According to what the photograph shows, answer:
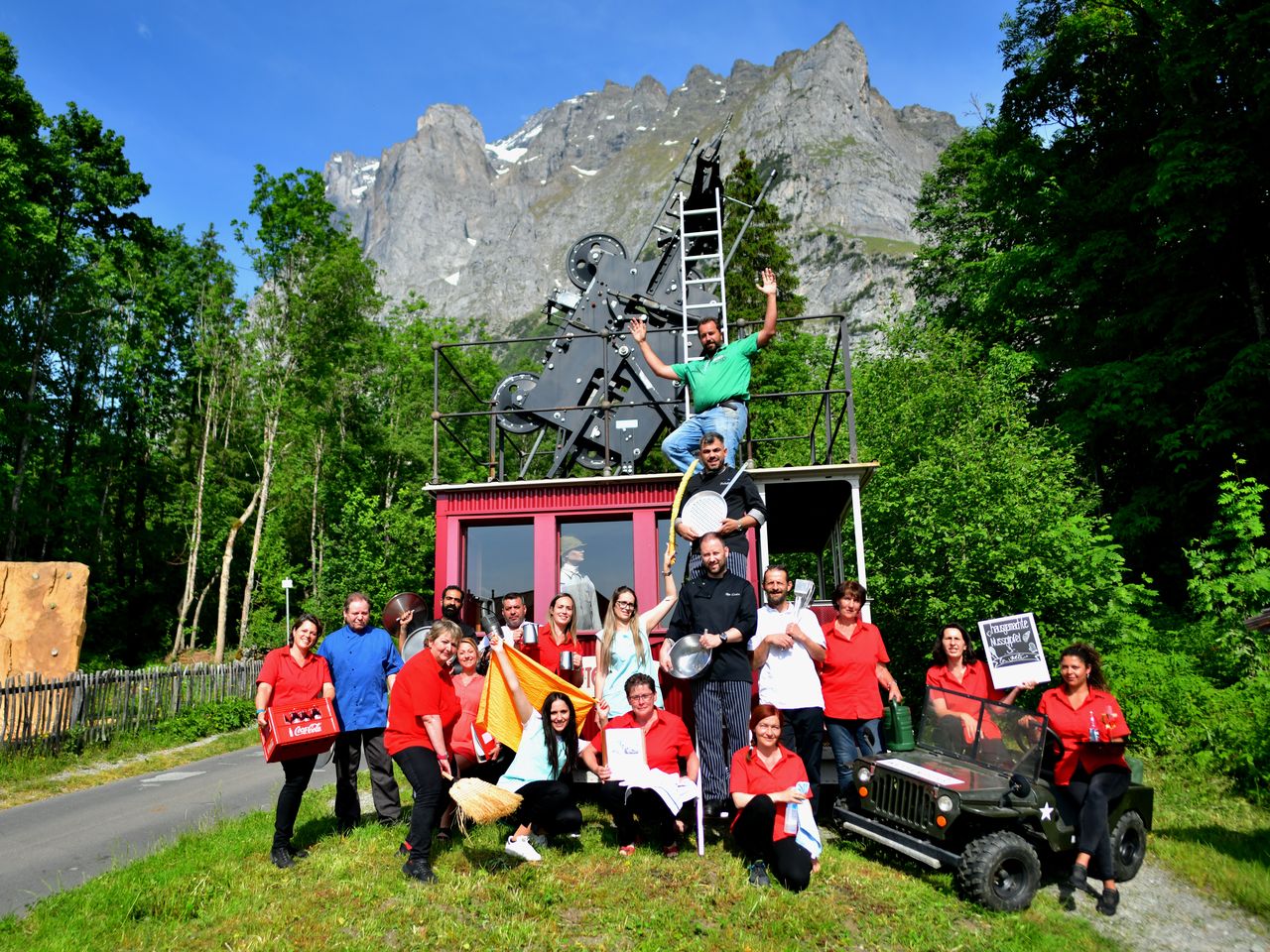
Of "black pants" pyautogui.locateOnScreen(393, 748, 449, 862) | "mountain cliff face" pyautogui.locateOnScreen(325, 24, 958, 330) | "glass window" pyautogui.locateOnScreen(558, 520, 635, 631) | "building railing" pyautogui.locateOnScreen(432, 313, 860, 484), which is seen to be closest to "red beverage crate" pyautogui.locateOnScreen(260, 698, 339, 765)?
"black pants" pyautogui.locateOnScreen(393, 748, 449, 862)

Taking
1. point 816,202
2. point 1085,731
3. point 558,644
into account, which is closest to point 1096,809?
point 1085,731

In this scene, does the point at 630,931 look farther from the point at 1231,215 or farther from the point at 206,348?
the point at 206,348

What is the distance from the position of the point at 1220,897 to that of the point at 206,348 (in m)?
30.9

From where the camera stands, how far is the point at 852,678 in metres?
6.27

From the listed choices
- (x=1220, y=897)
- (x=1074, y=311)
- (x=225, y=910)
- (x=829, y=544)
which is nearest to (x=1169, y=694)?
(x=829, y=544)

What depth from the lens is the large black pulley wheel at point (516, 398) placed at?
443 inches

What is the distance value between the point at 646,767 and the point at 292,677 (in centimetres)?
245

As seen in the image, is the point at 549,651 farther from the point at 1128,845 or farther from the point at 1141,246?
the point at 1141,246

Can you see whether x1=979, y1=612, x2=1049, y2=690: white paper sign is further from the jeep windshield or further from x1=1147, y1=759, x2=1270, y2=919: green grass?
x1=1147, y1=759, x2=1270, y2=919: green grass

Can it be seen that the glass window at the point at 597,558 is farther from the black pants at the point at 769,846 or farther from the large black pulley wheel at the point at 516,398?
the large black pulley wheel at the point at 516,398

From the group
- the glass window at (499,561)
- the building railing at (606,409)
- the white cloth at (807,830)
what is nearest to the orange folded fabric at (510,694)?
the white cloth at (807,830)

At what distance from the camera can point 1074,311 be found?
1980 centimetres

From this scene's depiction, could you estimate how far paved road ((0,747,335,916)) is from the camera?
20.9ft

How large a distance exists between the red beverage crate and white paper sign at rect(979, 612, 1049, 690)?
4781 millimetres
